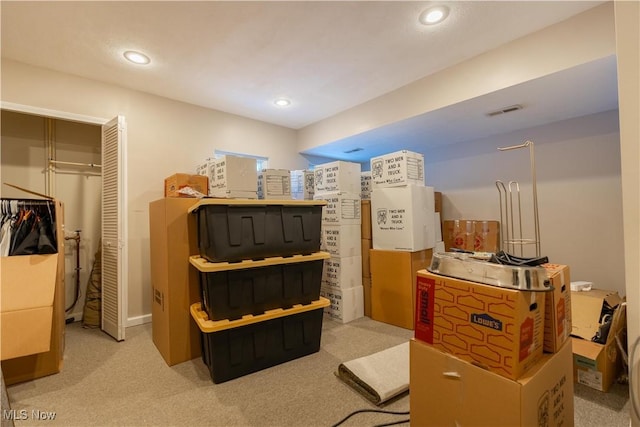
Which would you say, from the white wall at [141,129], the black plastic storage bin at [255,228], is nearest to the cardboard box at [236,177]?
the black plastic storage bin at [255,228]

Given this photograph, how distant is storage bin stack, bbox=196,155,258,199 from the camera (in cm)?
255

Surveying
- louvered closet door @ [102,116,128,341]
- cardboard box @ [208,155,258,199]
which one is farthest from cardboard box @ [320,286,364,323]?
louvered closet door @ [102,116,128,341]

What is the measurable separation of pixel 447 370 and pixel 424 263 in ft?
6.57

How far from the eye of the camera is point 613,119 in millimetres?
2820

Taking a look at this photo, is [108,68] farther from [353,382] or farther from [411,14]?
[353,382]

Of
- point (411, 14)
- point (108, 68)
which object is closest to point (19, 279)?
point (108, 68)

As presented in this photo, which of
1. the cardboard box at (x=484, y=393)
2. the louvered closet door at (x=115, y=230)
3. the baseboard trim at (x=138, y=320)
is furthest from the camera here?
the baseboard trim at (x=138, y=320)

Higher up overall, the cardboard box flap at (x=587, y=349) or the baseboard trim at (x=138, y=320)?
the cardboard box flap at (x=587, y=349)

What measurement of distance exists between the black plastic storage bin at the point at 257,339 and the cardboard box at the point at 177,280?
131 millimetres

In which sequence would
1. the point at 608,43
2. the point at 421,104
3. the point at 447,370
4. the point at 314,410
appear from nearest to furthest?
1. the point at 447,370
2. the point at 314,410
3. the point at 608,43
4. the point at 421,104

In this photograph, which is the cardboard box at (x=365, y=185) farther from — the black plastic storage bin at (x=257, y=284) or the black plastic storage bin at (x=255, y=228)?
the black plastic storage bin at (x=257, y=284)

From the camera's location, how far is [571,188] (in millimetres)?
3082

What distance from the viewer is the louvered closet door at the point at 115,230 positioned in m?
2.68

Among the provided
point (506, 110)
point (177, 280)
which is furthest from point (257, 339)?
point (506, 110)
